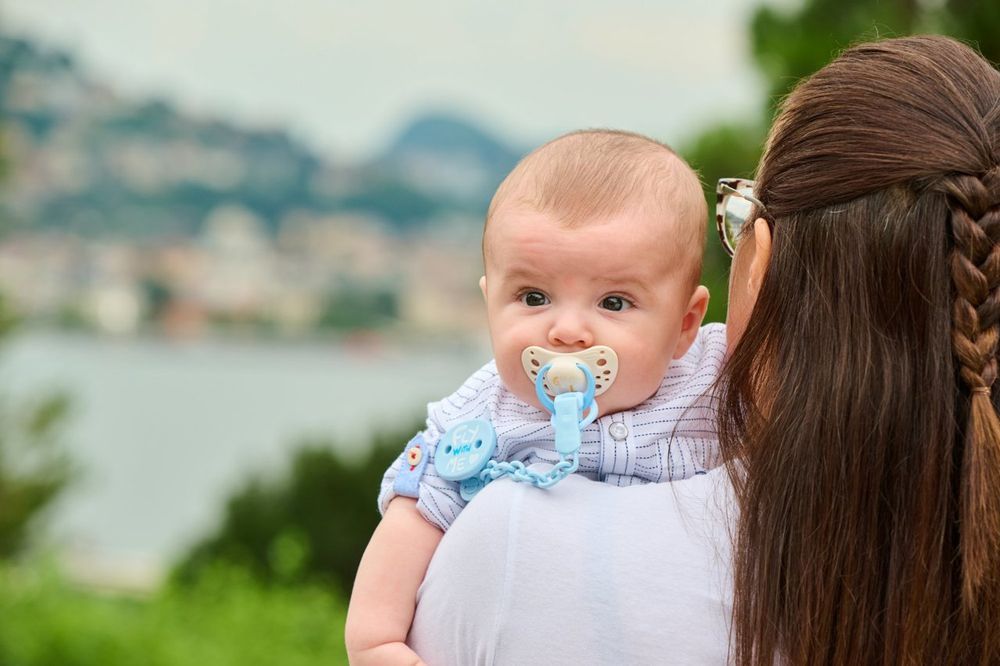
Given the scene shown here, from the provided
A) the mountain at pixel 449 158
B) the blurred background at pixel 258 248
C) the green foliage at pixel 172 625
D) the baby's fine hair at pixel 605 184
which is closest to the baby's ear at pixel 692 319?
the baby's fine hair at pixel 605 184

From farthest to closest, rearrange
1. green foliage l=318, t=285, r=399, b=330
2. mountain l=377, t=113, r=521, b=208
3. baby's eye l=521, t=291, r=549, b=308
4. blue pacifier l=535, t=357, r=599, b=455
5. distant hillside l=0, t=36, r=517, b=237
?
mountain l=377, t=113, r=521, b=208, green foliage l=318, t=285, r=399, b=330, distant hillside l=0, t=36, r=517, b=237, baby's eye l=521, t=291, r=549, b=308, blue pacifier l=535, t=357, r=599, b=455

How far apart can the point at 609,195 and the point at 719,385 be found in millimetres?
225

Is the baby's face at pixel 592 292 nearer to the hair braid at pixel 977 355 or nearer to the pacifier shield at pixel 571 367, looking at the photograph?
the pacifier shield at pixel 571 367

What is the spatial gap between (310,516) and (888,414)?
7.12m

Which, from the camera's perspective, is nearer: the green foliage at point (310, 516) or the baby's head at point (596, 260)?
the baby's head at point (596, 260)

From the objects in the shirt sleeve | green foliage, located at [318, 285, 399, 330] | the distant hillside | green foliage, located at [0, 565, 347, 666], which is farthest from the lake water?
the shirt sleeve

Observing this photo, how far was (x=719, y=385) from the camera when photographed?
121 cm

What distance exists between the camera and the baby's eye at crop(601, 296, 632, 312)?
4.15 ft

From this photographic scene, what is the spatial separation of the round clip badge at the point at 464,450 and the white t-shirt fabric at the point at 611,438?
0.02 m

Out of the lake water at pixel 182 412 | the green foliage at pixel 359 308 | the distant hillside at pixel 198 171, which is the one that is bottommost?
the lake water at pixel 182 412

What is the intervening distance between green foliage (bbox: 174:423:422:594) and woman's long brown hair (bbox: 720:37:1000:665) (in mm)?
6686

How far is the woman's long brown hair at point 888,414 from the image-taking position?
3.52 ft

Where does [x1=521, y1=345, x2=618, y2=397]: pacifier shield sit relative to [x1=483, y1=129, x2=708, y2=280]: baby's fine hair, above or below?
below

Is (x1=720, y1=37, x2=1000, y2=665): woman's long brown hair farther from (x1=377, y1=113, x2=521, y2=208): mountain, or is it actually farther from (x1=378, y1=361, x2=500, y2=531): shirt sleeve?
(x1=377, y1=113, x2=521, y2=208): mountain
